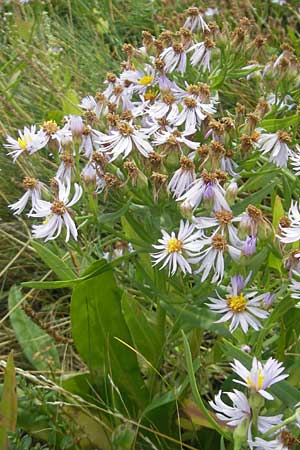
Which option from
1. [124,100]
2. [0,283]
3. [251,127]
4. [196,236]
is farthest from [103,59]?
[196,236]

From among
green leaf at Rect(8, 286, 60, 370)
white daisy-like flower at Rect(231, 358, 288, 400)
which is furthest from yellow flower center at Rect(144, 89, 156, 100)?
white daisy-like flower at Rect(231, 358, 288, 400)

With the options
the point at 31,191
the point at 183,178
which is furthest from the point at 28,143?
the point at 183,178

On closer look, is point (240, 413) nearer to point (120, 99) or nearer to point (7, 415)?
point (7, 415)

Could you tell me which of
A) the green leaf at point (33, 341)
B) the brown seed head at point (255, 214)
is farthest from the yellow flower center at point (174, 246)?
the green leaf at point (33, 341)

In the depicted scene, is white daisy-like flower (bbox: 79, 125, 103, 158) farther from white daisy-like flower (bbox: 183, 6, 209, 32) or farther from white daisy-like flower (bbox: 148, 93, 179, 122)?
white daisy-like flower (bbox: 183, 6, 209, 32)

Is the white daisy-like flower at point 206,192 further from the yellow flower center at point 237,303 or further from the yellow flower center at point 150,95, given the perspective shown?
the yellow flower center at point 150,95

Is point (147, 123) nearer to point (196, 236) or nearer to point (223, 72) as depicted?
point (223, 72)
